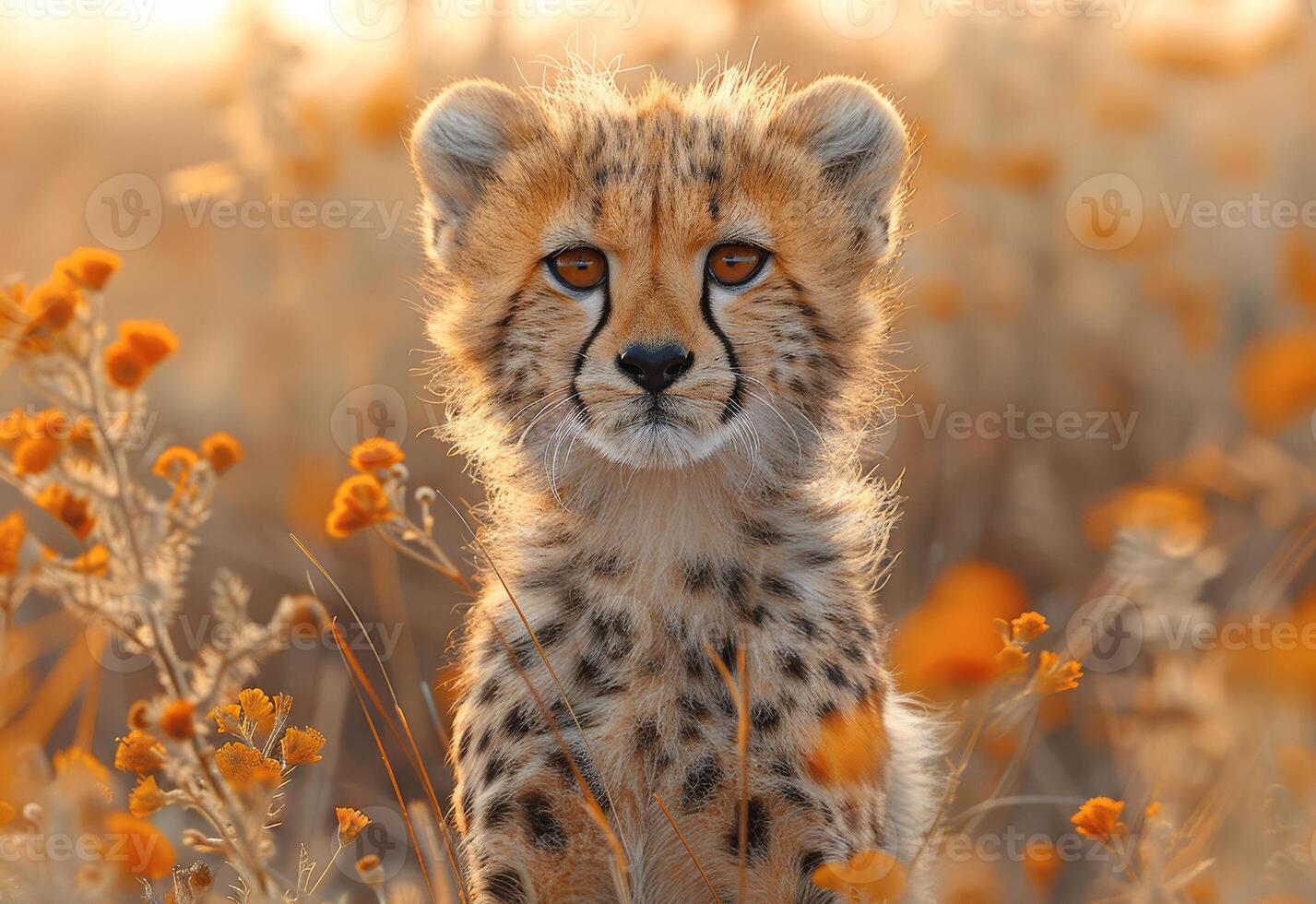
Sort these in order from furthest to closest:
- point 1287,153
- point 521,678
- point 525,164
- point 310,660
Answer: point 1287,153 → point 310,660 → point 525,164 → point 521,678

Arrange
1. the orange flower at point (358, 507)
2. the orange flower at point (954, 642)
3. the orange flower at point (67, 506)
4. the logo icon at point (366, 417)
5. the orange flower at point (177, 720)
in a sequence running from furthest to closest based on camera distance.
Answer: the logo icon at point (366, 417) < the orange flower at point (358, 507) < the orange flower at point (954, 642) < the orange flower at point (67, 506) < the orange flower at point (177, 720)

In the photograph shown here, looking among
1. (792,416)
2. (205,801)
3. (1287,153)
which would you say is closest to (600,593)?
(792,416)

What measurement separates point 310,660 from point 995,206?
10.3 feet

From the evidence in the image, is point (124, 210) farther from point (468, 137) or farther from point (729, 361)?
point (729, 361)

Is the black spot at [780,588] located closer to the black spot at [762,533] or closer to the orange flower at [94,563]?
the black spot at [762,533]

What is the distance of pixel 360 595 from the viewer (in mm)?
4363

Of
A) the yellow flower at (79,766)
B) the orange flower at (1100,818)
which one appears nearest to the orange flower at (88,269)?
the yellow flower at (79,766)

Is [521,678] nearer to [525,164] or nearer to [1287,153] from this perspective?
[525,164]

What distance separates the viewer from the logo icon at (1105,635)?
238 cm

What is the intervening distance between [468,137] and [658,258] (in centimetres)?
61

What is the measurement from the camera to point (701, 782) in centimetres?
209

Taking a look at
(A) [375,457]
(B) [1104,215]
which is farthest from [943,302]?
(A) [375,457]

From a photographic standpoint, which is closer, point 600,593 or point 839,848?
point 839,848

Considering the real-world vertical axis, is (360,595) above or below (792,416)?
below
